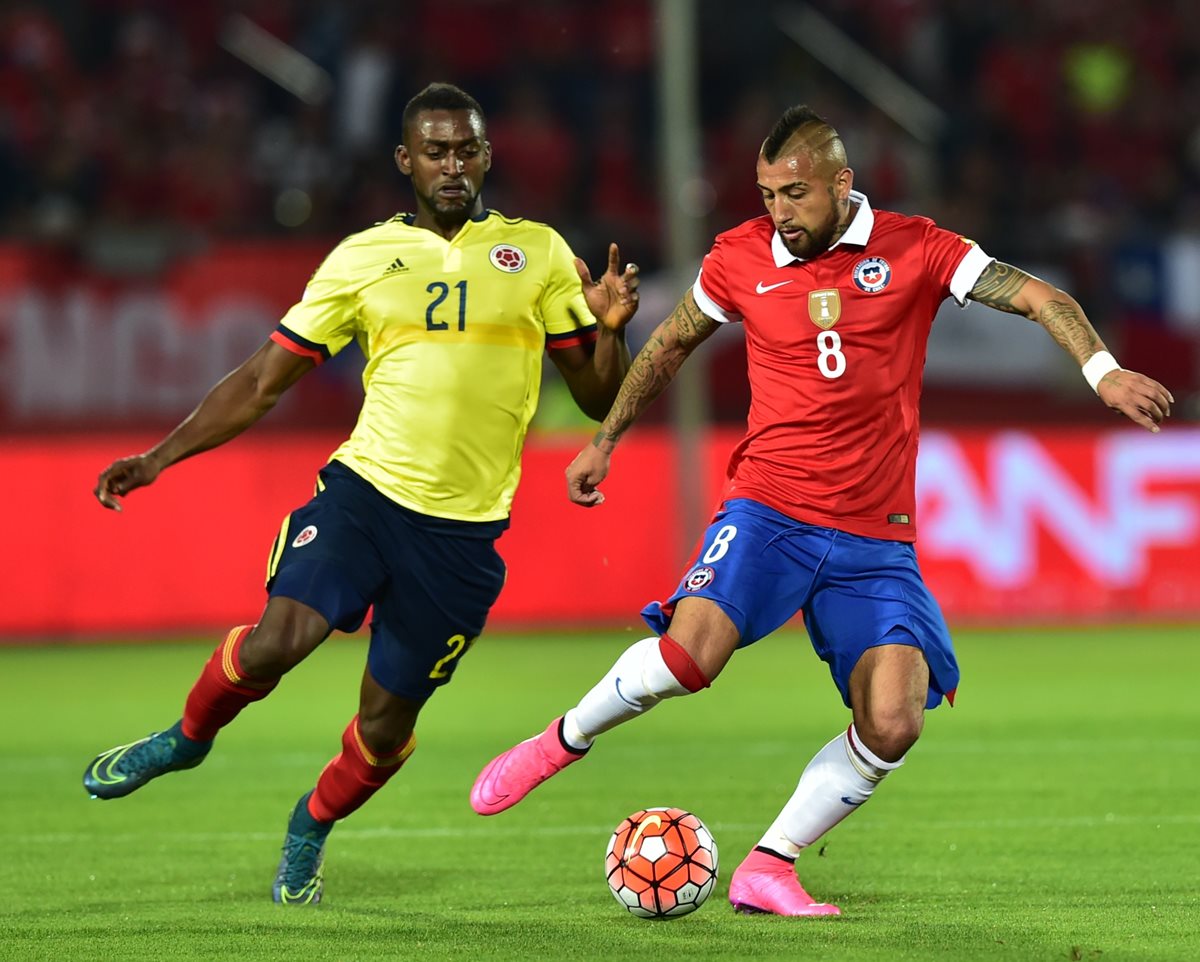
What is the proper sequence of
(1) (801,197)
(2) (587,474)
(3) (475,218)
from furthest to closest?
(3) (475,218) < (2) (587,474) < (1) (801,197)

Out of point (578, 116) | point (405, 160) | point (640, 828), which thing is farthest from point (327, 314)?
point (578, 116)

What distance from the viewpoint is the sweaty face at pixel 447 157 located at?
680 cm

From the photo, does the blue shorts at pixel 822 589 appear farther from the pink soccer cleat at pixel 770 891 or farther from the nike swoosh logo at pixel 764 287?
the nike swoosh logo at pixel 764 287

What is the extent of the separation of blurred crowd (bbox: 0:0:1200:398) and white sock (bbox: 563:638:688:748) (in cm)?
1130

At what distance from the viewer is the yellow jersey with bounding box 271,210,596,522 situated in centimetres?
681

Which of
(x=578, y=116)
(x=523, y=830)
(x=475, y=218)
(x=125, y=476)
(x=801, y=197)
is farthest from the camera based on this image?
(x=578, y=116)

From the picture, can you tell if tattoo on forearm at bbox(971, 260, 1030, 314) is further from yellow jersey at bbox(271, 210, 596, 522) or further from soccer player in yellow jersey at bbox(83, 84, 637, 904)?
yellow jersey at bbox(271, 210, 596, 522)

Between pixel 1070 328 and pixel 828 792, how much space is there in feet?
5.33

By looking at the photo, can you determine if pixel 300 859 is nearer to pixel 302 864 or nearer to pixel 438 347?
pixel 302 864

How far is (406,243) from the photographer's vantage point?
696cm

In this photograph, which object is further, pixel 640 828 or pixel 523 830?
pixel 523 830

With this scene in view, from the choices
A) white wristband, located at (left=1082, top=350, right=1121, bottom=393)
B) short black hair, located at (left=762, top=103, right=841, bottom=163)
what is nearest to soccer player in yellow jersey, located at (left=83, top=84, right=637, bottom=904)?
short black hair, located at (left=762, top=103, right=841, bottom=163)

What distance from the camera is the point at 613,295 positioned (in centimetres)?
673

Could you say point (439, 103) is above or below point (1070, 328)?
above
